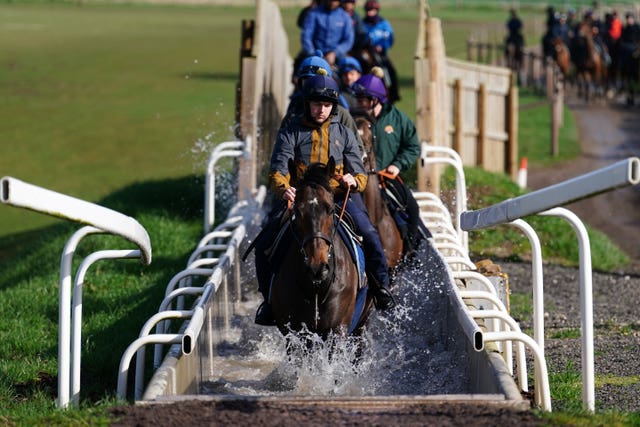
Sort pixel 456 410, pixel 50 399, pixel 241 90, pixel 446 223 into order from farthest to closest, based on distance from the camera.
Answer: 1. pixel 241 90
2. pixel 446 223
3. pixel 50 399
4. pixel 456 410

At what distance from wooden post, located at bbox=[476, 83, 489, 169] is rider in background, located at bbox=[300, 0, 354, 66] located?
127 inches

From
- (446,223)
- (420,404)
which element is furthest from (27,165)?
(420,404)

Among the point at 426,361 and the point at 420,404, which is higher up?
the point at 420,404

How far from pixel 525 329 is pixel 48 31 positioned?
4748cm

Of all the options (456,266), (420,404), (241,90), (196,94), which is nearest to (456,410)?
(420,404)

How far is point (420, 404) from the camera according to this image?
20.0 feet

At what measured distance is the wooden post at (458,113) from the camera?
1866 cm

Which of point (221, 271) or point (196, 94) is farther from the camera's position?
point (196, 94)

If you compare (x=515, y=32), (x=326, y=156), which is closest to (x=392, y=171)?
(x=326, y=156)

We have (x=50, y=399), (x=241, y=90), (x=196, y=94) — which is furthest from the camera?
(x=196, y=94)

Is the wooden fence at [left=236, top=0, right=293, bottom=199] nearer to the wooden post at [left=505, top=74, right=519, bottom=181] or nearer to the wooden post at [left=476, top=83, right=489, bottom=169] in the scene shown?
the wooden post at [left=476, top=83, right=489, bottom=169]

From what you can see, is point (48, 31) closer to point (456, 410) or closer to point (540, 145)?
point (540, 145)

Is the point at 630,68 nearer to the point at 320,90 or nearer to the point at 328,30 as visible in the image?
the point at 328,30

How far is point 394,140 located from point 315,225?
400 cm
